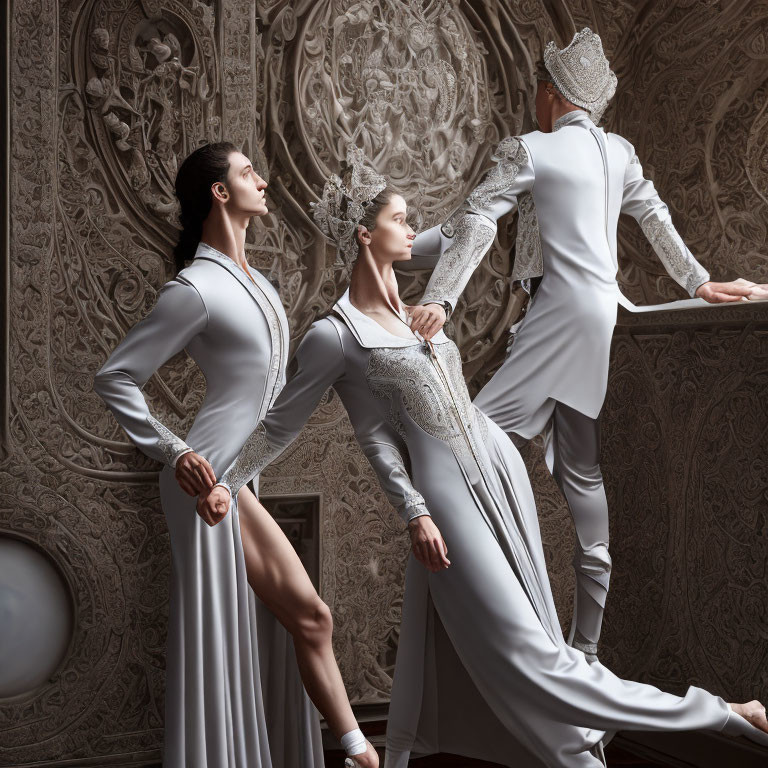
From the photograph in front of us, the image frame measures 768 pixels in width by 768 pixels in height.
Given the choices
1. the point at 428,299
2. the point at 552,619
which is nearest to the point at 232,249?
the point at 428,299

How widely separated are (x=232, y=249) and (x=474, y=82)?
Answer: 153 cm

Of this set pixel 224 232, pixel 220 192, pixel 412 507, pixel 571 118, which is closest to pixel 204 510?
pixel 412 507

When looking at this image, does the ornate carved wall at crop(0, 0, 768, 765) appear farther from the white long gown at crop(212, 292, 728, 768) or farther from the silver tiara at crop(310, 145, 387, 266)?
the white long gown at crop(212, 292, 728, 768)

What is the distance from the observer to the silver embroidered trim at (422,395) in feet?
9.57

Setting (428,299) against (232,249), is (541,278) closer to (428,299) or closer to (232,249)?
(428,299)

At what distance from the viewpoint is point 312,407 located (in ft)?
10.1

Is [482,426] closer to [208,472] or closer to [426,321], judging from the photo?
[426,321]

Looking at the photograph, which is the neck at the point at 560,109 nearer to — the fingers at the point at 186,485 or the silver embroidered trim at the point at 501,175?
the silver embroidered trim at the point at 501,175

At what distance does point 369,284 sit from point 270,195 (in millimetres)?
1231

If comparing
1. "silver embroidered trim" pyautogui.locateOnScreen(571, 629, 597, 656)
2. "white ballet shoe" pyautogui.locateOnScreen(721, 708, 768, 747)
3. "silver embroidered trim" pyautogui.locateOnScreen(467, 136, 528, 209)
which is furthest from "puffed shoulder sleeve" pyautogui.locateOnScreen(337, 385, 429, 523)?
"silver embroidered trim" pyautogui.locateOnScreen(571, 629, 597, 656)

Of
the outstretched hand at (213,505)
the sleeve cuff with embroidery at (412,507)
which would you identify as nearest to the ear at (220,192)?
the outstretched hand at (213,505)

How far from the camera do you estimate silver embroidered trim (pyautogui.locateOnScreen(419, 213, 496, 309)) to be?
320 centimetres

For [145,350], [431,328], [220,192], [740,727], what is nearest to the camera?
[740,727]

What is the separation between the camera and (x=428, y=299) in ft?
10.4
